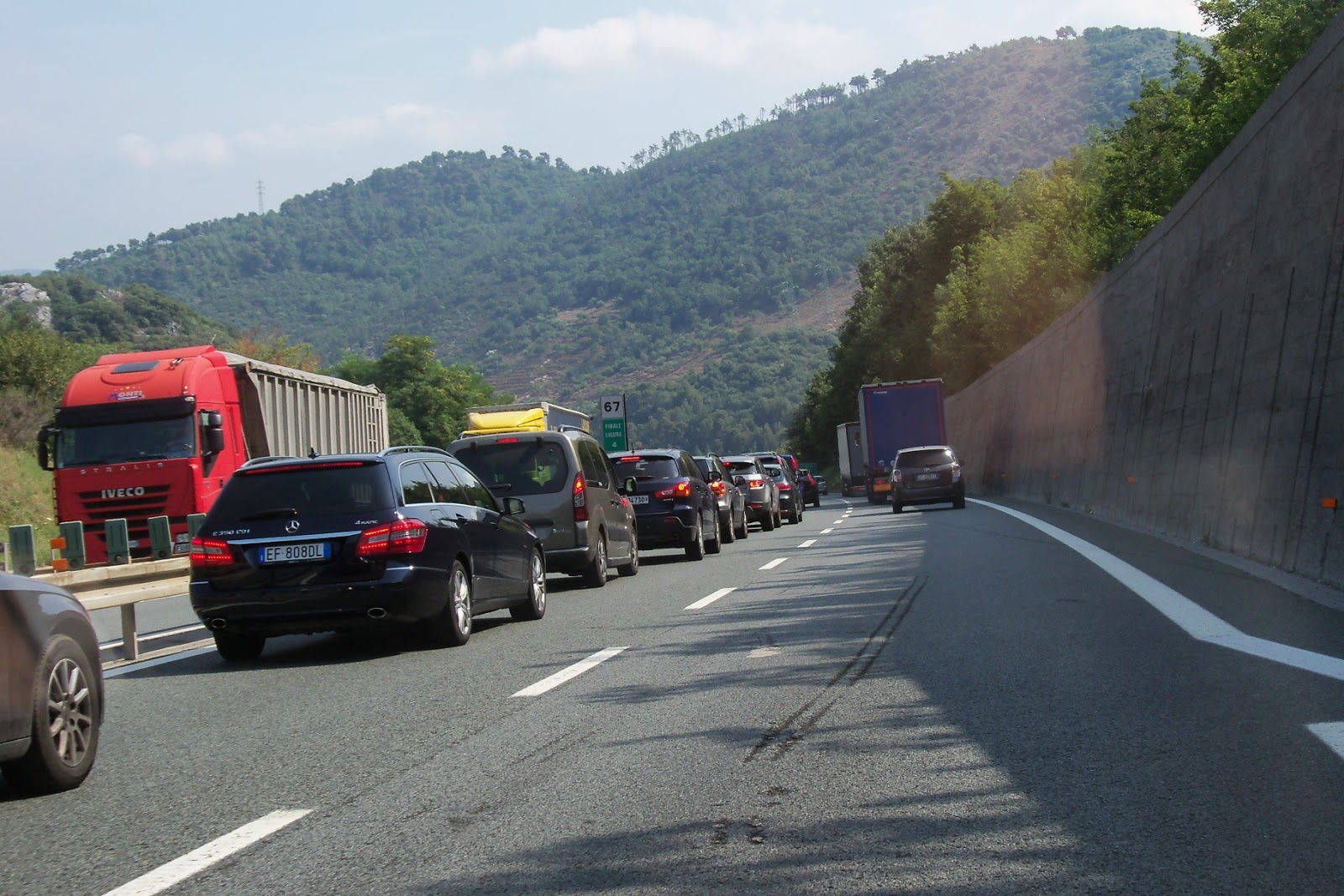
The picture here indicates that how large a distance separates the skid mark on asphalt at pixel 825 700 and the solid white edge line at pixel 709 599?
7.12 ft

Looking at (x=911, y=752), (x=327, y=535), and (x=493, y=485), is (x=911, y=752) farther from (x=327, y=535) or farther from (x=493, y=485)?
(x=493, y=485)

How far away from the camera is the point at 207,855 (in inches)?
197

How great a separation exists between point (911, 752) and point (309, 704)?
3892mm

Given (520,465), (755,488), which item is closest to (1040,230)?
(755,488)

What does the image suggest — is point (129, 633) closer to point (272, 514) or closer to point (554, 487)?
point (272, 514)

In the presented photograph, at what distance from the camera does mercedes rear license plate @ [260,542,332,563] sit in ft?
33.8

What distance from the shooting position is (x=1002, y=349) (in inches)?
2699

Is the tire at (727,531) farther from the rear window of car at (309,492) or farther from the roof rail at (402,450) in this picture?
the rear window of car at (309,492)

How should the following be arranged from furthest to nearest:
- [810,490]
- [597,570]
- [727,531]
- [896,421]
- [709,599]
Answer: [810,490], [896,421], [727,531], [597,570], [709,599]

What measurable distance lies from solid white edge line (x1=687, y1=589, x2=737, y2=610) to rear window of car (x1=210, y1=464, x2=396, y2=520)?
3554 millimetres

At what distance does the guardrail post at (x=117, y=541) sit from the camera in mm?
18281

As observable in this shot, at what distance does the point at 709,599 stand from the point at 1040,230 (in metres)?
60.7

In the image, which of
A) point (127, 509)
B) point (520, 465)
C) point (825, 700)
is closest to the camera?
point (825, 700)

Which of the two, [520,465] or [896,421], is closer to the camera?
[520,465]
